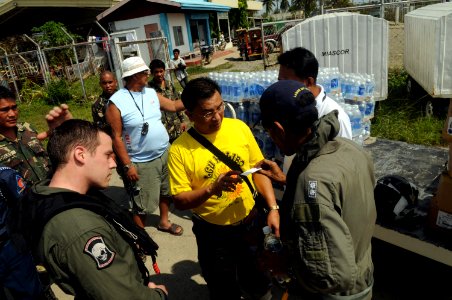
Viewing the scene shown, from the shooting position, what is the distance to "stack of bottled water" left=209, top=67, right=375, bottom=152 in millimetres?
4430

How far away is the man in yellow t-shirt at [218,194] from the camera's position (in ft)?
7.49

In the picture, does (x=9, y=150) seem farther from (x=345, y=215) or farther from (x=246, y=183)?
(x=345, y=215)

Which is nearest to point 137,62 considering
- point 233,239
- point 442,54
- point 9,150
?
point 9,150

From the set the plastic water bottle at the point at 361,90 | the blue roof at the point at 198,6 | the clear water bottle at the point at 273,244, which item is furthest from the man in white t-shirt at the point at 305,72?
the blue roof at the point at 198,6

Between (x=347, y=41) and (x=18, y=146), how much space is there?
667cm

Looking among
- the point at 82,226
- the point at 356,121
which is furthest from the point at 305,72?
the point at 82,226

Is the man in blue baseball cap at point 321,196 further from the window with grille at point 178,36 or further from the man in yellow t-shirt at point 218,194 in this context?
the window with grille at point 178,36

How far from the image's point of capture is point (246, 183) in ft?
8.22

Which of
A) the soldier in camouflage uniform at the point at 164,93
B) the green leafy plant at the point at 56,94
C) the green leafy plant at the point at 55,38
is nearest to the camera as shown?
the soldier in camouflage uniform at the point at 164,93

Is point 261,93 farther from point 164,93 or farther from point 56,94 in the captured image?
point 56,94

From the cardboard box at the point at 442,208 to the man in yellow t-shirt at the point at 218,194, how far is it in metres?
1.17

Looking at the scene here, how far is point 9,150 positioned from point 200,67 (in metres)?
17.6

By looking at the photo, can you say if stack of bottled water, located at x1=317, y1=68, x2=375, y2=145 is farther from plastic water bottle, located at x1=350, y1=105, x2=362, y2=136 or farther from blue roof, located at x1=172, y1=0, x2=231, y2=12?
blue roof, located at x1=172, y1=0, x2=231, y2=12

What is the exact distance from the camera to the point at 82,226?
141cm
